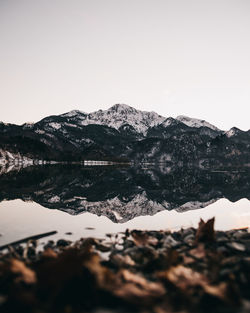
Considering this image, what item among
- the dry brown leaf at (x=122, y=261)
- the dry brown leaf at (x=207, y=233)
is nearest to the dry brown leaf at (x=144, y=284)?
the dry brown leaf at (x=122, y=261)

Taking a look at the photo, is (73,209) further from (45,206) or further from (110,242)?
(110,242)

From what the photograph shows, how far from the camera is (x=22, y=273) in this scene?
8.78 meters

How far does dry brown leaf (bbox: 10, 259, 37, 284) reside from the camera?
27.7 feet

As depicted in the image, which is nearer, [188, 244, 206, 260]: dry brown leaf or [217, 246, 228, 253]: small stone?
[188, 244, 206, 260]: dry brown leaf

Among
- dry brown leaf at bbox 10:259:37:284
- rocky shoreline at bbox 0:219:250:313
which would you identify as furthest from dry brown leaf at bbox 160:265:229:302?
dry brown leaf at bbox 10:259:37:284

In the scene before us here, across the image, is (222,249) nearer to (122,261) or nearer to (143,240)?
(143,240)

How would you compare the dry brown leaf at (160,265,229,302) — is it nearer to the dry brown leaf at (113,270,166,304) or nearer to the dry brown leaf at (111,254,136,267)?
the dry brown leaf at (113,270,166,304)

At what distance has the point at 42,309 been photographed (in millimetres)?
7000

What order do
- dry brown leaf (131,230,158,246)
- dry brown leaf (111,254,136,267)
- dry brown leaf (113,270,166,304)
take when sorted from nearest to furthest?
dry brown leaf (113,270,166,304) → dry brown leaf (111,254,136,267) → dry brown leaf (131,230,158,246)

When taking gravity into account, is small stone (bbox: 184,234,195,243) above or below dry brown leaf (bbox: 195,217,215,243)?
below

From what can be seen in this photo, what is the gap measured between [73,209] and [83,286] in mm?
21604

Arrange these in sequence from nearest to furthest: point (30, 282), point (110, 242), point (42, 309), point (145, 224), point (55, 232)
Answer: point (42, 309)
point (30, 282)
point (110, 242)
point (55, 232)
point (145, 224)

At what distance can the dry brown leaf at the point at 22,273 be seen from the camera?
8445 mm

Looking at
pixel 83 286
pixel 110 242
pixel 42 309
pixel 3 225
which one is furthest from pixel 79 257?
pixel 3 225
